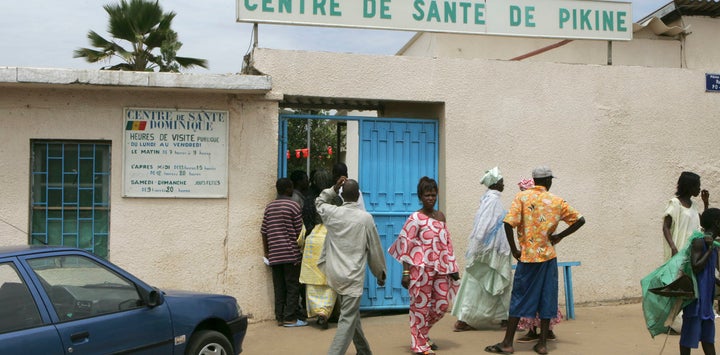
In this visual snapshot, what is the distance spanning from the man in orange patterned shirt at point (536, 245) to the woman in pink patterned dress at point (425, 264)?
551mm

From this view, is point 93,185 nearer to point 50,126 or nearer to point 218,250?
point 50,126

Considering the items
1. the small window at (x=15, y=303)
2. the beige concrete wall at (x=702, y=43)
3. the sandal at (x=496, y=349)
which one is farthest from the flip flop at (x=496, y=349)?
the beige concrete wall at (x=702, y=43)

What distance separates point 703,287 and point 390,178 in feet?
11.6

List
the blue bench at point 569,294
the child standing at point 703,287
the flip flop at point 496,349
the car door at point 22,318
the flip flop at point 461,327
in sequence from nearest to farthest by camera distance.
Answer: the car door at point 22,318 → the child standing at point 703,287 → the flip flop at point 496,349 → the flip flop at point 461,327 → the blue bench at point 569,294

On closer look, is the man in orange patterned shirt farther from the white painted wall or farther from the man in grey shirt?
the white painted wall

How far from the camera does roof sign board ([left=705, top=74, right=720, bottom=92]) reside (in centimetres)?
862

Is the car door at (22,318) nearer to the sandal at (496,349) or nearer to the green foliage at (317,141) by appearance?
the sandal at (496,349)

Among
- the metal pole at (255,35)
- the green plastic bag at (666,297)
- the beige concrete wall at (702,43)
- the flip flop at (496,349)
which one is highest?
the beige concrete wall at (702,43)

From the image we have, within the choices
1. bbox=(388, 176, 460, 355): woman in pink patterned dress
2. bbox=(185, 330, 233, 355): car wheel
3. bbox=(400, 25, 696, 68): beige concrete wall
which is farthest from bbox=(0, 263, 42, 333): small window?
bbox=(400, 25, 696, 68): beige concrete wall

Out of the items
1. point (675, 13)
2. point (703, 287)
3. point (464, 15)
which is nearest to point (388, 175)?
point (464, 15)

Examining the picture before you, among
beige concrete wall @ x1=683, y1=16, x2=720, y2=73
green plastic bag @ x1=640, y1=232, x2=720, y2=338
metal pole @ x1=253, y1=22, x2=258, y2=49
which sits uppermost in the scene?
beige concrete wall @ x1=683, y1=16, x2=720, y2=73

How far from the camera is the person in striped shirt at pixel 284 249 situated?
23.8 feet

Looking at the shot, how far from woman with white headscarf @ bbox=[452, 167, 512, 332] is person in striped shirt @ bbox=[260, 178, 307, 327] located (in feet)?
5.33

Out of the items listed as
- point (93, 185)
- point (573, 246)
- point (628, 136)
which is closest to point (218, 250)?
point (93, 185)
